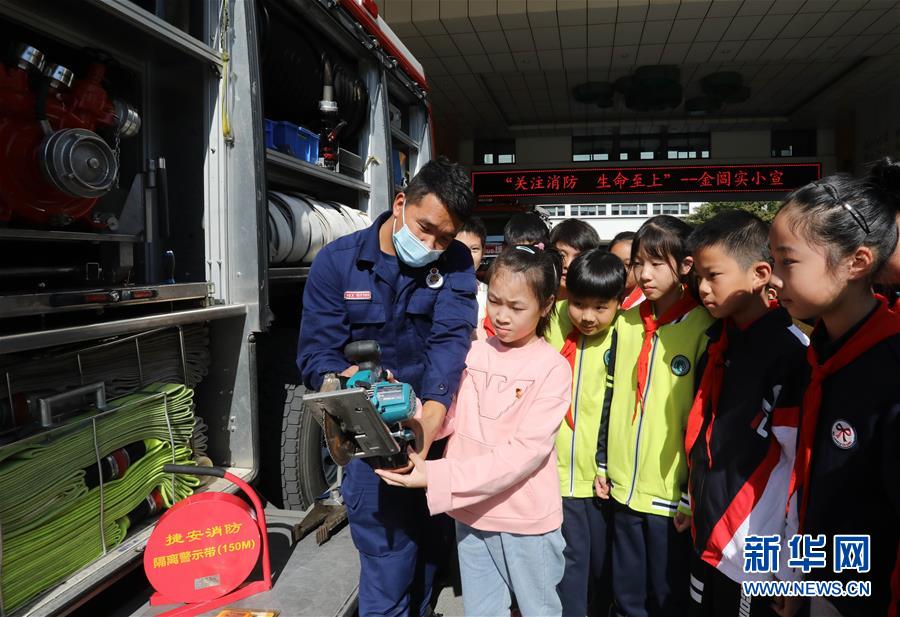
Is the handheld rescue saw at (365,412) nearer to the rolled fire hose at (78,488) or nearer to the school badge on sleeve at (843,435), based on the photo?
the rolled fire hose at (78,488)

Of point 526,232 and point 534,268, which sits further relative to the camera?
point 526,232

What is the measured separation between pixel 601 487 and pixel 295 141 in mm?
2164

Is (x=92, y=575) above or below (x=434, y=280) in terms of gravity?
below

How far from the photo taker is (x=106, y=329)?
1761mm

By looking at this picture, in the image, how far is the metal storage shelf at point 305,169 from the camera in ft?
8.92

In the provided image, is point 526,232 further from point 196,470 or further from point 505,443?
point 196,470

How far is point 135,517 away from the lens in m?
2.13

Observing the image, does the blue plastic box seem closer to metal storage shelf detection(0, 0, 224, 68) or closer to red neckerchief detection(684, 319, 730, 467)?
metal storage shelf detection(0, 0, 224, 68)

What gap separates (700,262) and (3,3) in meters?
2.43

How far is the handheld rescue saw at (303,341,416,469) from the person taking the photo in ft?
4.92

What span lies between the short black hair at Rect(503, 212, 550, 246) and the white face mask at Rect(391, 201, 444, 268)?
1.30 metres

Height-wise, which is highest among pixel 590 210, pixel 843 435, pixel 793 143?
pixel 590 210

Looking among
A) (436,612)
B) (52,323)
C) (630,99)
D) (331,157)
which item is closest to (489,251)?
(630,99)

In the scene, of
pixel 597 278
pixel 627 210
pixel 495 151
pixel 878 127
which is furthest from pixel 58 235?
pixel 627 210
